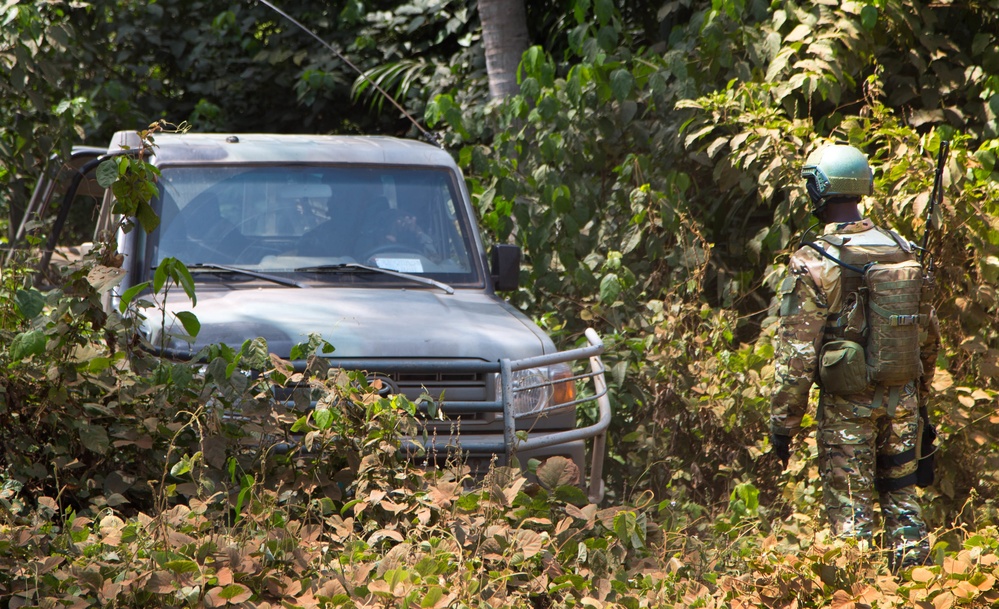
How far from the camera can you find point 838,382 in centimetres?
431

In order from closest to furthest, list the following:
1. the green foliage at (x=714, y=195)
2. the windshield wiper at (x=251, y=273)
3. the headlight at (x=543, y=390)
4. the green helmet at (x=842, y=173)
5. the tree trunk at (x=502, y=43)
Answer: the green helmet at (x=842, y=173) < the headlight at (x=543, y=390) < the windshield wiper at (x=251, y=273) < the green foliage at (x=714, y=195) < the tree trunk at (x=502, y=43)

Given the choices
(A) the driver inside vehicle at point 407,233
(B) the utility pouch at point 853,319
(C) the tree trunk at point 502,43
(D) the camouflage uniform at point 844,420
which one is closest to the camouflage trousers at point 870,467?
(D) the camouflage uniform at point 844,420

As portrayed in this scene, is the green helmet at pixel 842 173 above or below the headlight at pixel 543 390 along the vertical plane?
above

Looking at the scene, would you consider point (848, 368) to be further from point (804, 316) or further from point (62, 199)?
point (62, 199)

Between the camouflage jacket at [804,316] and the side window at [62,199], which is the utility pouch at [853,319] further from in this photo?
the side window at [62,199]

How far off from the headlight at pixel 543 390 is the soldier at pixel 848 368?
0.90 metres

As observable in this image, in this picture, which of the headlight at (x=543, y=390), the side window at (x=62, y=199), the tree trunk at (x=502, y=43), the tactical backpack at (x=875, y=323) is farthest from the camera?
the tree trunk at (x=502, y=43)

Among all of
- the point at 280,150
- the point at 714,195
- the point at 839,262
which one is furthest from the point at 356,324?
the point at 714,195

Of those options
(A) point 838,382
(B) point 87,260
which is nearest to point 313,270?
(B) point 87,260

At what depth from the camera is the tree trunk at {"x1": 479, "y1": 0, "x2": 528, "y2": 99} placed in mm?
8688

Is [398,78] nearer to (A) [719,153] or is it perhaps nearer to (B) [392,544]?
(A) [719,153]

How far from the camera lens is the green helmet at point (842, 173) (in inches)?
172

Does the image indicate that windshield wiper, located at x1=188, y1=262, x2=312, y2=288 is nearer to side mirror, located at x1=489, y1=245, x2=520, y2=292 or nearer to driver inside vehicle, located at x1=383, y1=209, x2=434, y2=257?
driver inside vehicle, located at x1=383, y1=209, x2=434, y2=257

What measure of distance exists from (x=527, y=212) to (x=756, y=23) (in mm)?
1906
